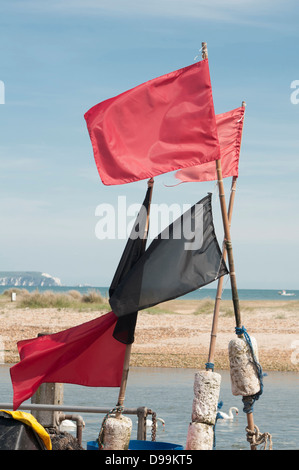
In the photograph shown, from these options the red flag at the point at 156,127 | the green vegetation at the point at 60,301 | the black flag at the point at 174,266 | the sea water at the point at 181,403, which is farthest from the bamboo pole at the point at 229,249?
the green vegetation at the point at 60,301

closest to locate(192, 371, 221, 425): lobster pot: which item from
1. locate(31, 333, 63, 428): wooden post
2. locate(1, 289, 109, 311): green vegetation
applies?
locate(31, 333, 63, 428): wooden post

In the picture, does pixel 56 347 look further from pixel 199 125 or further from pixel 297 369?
pixel 297 369

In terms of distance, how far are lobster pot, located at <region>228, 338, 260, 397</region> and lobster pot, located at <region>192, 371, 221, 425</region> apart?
0.98 feet

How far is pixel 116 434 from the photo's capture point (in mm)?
7656

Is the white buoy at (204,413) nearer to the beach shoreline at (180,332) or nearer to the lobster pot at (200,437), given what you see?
the lobster pot at (200,437)

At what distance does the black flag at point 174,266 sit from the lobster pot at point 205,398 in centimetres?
85

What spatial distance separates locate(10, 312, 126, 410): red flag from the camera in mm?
8266

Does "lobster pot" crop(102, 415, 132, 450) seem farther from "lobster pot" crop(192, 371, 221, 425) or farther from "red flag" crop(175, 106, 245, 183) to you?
"red flag" crop(175, 106, 245, 183)

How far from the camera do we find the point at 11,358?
26547mm

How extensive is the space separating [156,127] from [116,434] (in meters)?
2.99

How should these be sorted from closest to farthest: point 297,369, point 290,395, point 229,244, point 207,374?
1. point 207,374
2. point 229,244
3. point 290,395
4. point 297,369

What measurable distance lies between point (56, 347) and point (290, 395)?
12593mm
